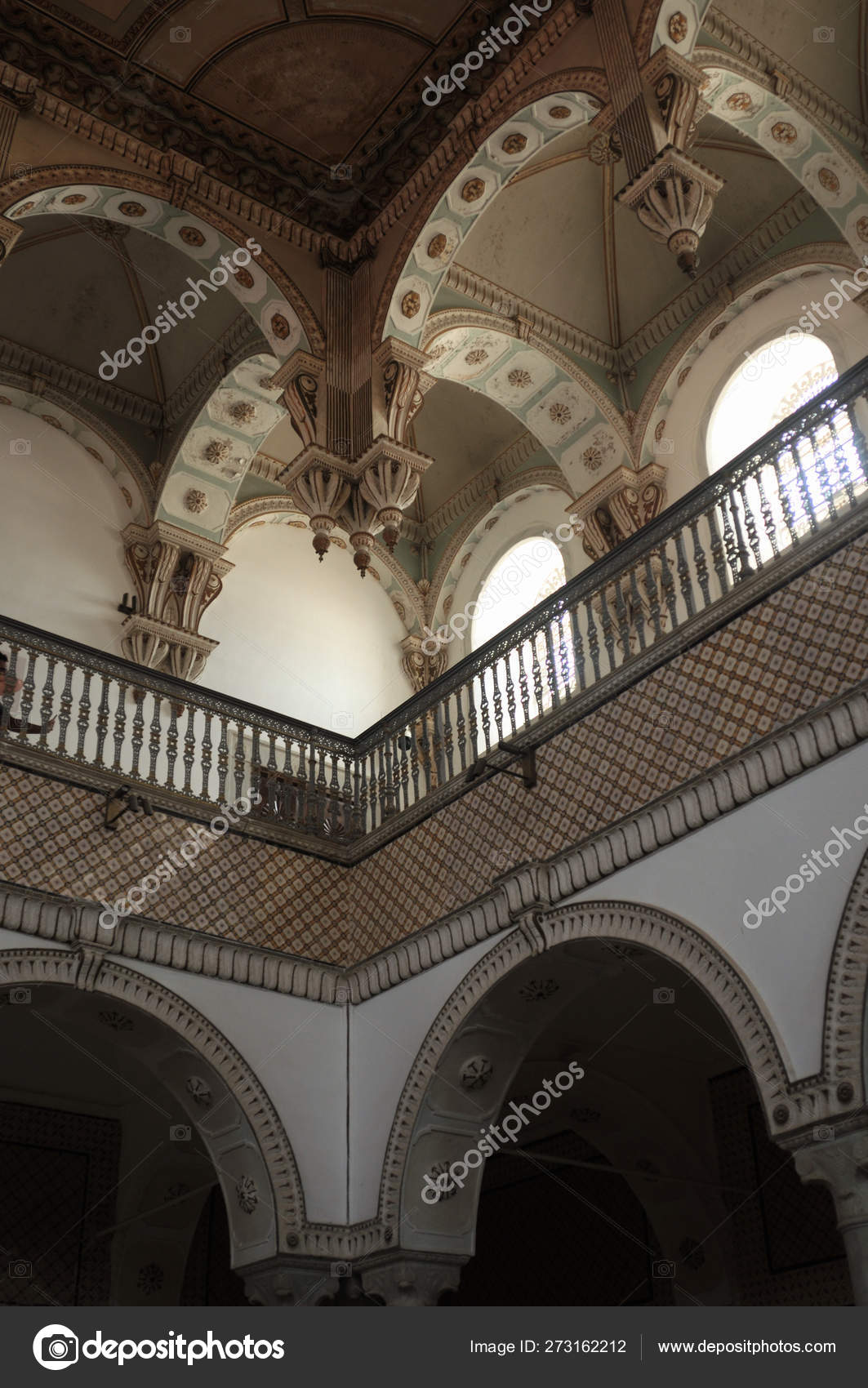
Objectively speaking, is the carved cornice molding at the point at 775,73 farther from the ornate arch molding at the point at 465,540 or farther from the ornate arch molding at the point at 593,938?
the ornate arch molding at the point at 593,938

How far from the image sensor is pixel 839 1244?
829 centimetres

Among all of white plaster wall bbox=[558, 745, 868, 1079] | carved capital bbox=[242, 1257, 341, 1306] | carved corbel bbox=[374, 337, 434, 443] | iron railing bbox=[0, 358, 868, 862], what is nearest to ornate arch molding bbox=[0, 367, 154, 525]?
iron railing bbox=[0, 358, 868, 862]

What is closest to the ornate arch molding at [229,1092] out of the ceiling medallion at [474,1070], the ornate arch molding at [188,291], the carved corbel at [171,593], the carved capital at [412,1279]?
the carved capital at [412,1279]

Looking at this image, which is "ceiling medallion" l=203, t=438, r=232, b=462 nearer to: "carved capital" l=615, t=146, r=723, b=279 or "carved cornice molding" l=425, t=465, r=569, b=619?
"carved cornice molding" l=425, t=465, r=569, b=619

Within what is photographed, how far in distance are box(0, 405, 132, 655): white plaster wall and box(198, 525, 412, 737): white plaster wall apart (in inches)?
44.6

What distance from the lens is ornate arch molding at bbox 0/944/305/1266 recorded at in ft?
24.7

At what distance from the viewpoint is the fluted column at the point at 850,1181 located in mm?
5160

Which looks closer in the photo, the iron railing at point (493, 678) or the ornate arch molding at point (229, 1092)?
the iron railing at point (493, 678)

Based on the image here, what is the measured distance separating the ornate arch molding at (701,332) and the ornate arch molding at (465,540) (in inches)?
83.6

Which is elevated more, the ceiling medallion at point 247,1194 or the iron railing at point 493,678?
the iron railing at point 493,678

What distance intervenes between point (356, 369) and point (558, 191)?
3.01 meters

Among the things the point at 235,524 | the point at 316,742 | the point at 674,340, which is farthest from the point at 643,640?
the point at 235,524
